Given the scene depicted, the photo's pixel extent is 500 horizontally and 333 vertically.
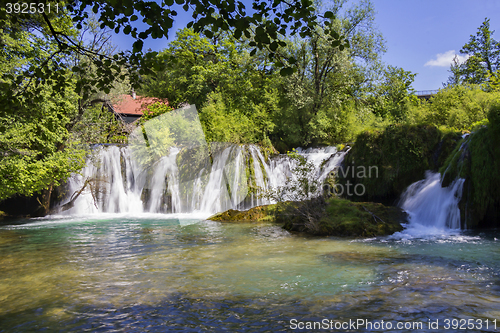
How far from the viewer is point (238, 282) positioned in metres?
6.45

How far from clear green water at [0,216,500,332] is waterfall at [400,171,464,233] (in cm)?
127

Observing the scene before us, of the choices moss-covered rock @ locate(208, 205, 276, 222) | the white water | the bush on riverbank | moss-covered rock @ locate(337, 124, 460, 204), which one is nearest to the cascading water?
the bush on riverbank

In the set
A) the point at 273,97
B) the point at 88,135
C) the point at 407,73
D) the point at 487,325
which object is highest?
the point at 407,73

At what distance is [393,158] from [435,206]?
3.72m

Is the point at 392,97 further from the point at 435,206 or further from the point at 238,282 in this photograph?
the point at 238,282

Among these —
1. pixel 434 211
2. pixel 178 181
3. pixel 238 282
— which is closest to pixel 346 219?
pixel 434 211

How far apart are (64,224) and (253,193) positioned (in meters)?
8.93

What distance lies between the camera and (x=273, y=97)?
26.8 meters

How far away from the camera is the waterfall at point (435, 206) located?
474 inches

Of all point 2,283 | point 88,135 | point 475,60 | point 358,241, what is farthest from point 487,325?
point 475,60

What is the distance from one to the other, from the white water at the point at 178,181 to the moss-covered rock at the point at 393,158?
7.18 ft

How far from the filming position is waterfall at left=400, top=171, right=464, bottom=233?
12031 millimetres

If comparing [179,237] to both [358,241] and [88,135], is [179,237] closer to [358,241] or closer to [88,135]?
[358,241]

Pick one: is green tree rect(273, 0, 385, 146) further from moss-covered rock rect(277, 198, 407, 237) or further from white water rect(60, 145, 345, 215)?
moss-covered rock rect(277, 198, 407, 237)
